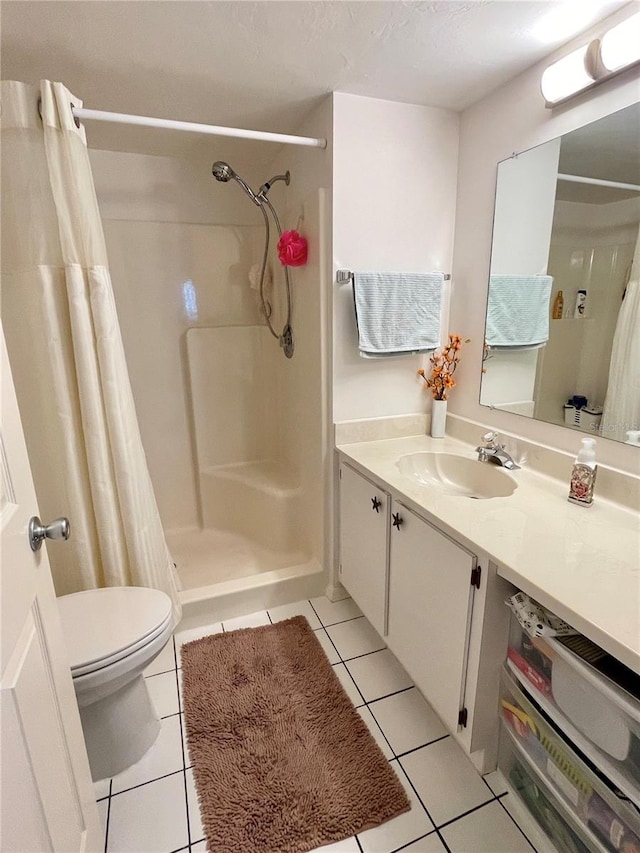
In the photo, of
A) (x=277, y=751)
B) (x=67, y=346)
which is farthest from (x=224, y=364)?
(x=277, y=751)

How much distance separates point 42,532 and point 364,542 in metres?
1.17

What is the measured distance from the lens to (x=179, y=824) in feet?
3.86

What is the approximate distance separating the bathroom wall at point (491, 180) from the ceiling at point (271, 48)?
0.23 feet

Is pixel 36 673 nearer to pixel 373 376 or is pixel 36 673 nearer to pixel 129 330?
pixel 373 376

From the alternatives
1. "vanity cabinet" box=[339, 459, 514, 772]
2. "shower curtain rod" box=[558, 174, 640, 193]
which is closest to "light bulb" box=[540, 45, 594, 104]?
"shower curtain rod" box=[558, 174, 640, 193]

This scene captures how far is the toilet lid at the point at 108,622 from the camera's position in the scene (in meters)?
1.19

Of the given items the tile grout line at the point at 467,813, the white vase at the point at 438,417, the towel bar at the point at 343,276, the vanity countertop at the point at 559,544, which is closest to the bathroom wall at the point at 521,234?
the white vase at the point at 438,417

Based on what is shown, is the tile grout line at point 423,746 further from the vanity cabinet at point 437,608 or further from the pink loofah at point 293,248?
the pink loofah at point 293,248

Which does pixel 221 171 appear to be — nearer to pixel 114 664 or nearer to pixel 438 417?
pixel 438 417

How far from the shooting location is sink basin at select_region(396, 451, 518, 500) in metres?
1.57

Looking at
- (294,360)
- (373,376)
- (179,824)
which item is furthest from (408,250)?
(179,824)

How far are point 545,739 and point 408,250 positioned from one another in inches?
66.6

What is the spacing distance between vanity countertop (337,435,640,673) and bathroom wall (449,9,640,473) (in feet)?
0.55

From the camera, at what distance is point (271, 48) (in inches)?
51.6
